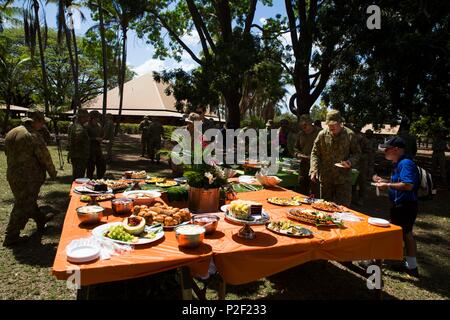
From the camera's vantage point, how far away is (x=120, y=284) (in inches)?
143

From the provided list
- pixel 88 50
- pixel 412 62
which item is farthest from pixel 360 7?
pixel 88 50

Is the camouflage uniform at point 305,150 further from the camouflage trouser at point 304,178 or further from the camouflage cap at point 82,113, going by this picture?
the camouflage cap at point 82,113

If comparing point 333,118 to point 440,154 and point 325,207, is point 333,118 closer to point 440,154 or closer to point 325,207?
point 325,207

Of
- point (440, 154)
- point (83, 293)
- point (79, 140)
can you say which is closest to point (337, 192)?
point (83, 293)

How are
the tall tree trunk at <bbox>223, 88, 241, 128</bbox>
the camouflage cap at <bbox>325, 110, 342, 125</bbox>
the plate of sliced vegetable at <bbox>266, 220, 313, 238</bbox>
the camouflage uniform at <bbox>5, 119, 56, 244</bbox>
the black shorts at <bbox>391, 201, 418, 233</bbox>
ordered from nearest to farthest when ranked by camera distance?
1. the plate of sliced vegetable at <bbox>266, 220, 313, 238</bbox>
2. the black shorts at <bbox>391, 201, 418, 233</bbox>
3. the camouflage uniform at <bbox>5, 119, 56, 244</bbox>
4. the camouflage cap at <bbox>325, 110, 342, 125</bbox>
5. the tall tree trunk at <bbox>223, 88, 241, 128</bbox>

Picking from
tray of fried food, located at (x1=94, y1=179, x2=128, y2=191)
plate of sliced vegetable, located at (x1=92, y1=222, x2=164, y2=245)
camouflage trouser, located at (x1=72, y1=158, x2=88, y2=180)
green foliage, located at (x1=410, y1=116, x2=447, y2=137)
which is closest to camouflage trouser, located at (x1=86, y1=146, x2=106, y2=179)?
camouflage trouser, located at (x1=72, y1=158, x2=88, y2=180)

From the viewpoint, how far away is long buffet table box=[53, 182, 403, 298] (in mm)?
2047

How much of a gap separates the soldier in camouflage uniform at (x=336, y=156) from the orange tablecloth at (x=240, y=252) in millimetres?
1818

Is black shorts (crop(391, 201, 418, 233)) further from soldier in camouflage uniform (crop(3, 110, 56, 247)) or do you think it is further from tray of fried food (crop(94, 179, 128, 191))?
soldier in camouflage uniform (crop(3, 110, 56, 247))

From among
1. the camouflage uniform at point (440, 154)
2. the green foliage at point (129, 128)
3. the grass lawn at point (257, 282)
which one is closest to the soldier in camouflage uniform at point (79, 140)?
the grass lawn at point (257, 282)

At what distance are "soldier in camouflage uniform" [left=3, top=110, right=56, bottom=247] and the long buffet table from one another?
2.01 meters

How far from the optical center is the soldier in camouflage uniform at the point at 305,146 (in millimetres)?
6560
